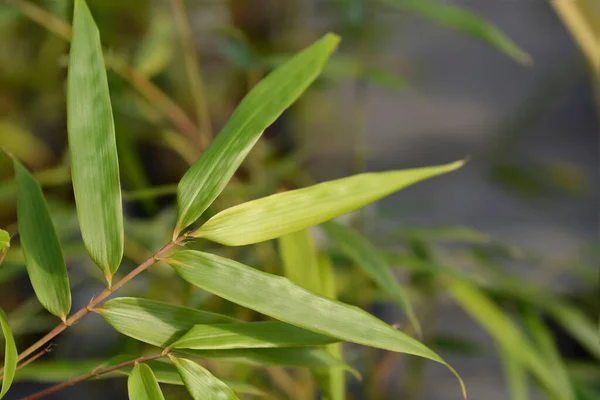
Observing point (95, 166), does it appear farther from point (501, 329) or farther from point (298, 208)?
point (501, 329)

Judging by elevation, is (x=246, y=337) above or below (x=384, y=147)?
above

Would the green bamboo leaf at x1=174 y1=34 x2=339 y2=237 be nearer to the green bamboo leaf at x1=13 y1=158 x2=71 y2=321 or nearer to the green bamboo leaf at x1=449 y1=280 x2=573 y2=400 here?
the green bamboo leaf at x1=13 y1=158 x2=71 y2=321

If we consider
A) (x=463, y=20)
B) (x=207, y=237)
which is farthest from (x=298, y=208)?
(x=463, y=20)

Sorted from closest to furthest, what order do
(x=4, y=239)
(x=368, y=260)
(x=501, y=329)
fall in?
(x=4, y=239) → (x=368, y=260) → (x=501, y=329)

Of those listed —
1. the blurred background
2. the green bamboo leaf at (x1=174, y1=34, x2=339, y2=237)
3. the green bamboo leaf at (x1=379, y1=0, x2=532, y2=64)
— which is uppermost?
the green bamboo leaf at (x1=379, y1=0, x2=532, y2=64)

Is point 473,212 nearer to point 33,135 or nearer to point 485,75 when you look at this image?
point 485,75

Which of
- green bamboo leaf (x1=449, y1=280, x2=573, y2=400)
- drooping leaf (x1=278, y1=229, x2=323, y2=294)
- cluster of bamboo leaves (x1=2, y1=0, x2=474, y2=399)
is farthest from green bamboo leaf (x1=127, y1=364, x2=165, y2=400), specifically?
green bamboo leaf (x1=449, y1=280, x2=573, y2=400)
